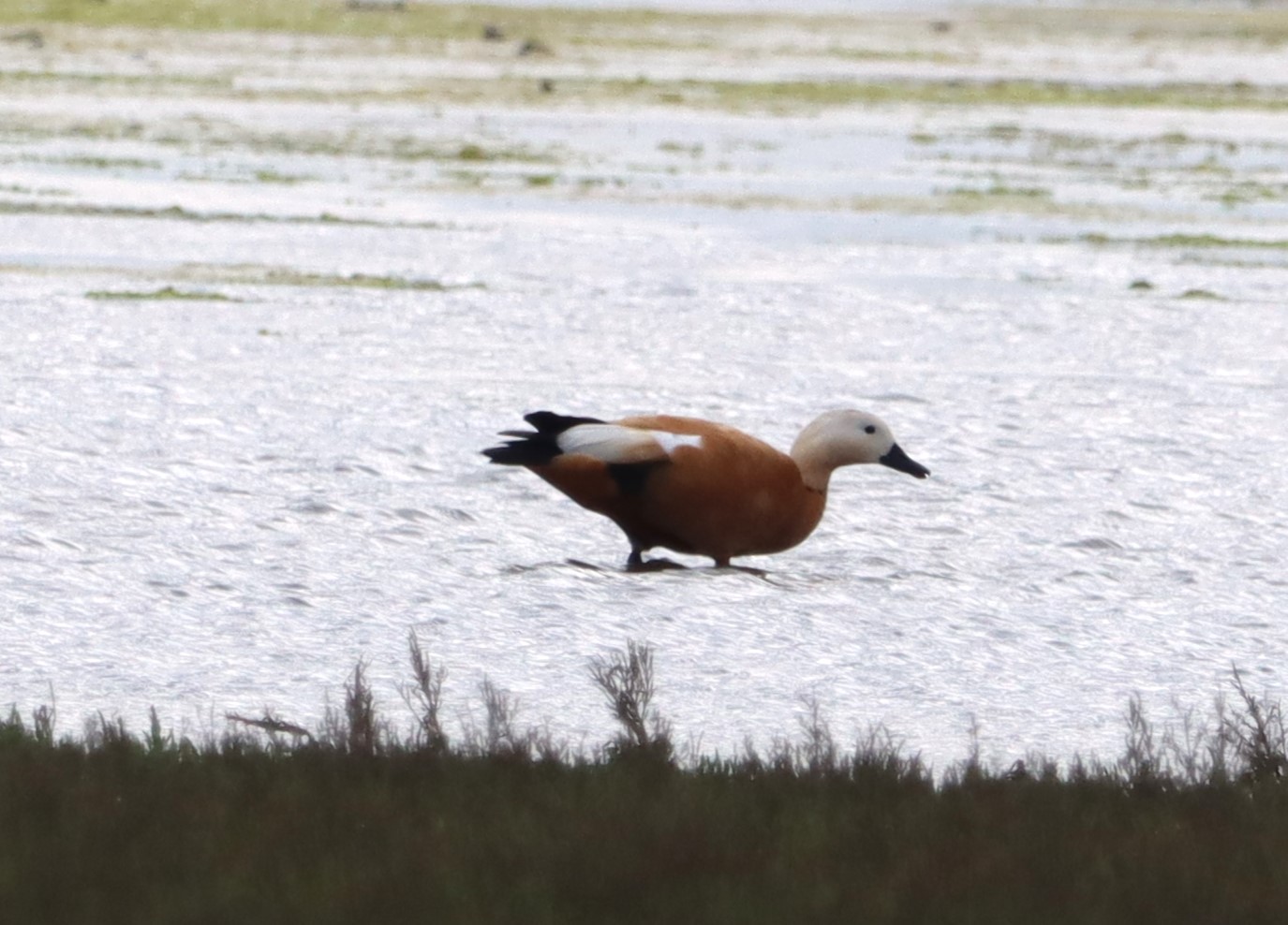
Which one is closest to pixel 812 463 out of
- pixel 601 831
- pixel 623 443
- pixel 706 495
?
pixel 706 495

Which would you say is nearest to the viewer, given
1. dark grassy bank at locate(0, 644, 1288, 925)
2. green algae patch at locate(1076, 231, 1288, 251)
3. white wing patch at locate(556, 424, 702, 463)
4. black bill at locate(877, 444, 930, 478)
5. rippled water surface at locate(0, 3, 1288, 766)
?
dark grassy bank at locate(0, 644, 1288, 925)

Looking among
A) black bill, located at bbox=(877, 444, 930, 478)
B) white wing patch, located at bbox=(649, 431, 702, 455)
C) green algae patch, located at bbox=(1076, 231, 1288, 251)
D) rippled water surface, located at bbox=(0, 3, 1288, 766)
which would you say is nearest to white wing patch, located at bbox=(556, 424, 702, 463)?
white wing patch, located at bbox=(649, 431, 702, 455)

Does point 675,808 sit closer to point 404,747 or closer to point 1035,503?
A: point 404,747

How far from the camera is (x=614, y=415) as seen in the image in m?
12.9

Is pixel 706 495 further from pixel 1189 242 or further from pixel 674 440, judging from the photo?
pixel 1189 242

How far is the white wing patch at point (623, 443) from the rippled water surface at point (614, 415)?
523 mm

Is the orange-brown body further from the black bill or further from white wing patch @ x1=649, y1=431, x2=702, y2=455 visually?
the black bill

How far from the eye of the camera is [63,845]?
4824 mm

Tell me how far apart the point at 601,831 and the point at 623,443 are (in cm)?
376

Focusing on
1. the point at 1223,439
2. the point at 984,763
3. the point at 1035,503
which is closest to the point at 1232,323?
the point at 1223,439

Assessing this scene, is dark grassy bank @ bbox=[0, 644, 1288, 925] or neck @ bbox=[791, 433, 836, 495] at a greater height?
dark grassy bank @ bbox=[0, 644, 1288, 925]

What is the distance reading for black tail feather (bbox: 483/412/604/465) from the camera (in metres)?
8.77

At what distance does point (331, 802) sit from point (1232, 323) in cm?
1339

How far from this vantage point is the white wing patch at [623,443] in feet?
28.6
